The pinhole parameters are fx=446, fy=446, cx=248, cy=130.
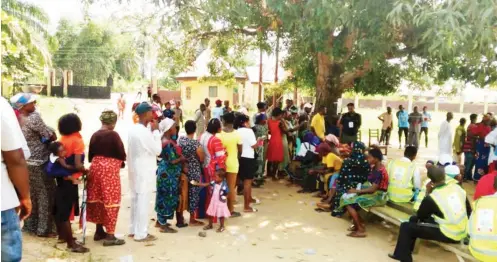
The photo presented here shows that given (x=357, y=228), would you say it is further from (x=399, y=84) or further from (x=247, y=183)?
(x=399, y=84)

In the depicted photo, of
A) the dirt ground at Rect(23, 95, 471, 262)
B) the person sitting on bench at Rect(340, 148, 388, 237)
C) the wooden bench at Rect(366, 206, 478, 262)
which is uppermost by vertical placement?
the person sitting on bench at Rect(340, 148, 388, 237)

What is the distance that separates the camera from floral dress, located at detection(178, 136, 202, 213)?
6.30 meters

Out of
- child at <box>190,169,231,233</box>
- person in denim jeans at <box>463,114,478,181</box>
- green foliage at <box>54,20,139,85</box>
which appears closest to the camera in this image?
child at <box>190,169,231,233</box>

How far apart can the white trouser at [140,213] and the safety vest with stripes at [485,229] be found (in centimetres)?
380

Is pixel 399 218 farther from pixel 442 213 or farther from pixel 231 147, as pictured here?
pixel 231 147

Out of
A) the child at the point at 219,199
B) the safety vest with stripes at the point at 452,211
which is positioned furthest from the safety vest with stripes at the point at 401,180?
the child at the point at 219,199

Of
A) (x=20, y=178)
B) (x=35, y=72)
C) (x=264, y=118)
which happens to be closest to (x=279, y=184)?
(x=264, y=118)

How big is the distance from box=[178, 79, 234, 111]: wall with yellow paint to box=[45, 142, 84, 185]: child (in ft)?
93.3

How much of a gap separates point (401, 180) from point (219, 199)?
2583 millimetres

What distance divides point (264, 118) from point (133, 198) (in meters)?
3.95

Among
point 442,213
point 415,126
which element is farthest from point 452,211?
point 415,126

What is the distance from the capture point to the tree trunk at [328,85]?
41.5 ft

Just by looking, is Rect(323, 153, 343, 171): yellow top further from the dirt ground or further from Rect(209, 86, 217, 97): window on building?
Rect(209, 86, 217, 97): window on building

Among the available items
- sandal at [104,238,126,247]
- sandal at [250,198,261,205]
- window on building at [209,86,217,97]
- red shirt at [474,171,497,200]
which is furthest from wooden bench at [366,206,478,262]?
window on building at [209,86,217,97]
